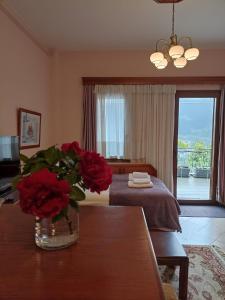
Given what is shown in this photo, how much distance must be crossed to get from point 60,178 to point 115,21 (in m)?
3.19

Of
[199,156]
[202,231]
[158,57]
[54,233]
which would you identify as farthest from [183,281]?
[199,156]

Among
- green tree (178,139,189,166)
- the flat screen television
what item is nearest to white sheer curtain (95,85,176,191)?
green tree (178,139,189,166)

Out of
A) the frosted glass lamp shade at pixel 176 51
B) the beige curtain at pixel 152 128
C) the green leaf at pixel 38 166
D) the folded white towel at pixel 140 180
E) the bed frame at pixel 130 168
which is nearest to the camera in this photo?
the green leaf at pixel 38 166

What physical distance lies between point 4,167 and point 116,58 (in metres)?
3.03

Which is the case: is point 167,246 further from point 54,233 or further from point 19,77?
point 19,77

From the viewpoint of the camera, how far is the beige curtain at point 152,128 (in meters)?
4.67

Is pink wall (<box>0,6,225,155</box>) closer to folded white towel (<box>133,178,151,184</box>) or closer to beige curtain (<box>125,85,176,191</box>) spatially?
beige curtain (<box>125,85,176,191</box>)

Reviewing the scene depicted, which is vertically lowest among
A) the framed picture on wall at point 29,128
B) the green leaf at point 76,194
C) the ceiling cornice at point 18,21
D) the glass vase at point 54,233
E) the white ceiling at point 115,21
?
the glass vase at point 54,233

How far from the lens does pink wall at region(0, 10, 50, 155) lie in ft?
10.1

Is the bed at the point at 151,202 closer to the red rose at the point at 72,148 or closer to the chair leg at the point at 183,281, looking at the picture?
the chair leg at the point at 183,281

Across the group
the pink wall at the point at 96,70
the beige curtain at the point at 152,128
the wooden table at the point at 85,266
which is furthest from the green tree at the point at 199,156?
the wooden table at the point at 85,266

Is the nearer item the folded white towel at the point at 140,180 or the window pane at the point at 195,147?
the folded white towel at the point at 140,180

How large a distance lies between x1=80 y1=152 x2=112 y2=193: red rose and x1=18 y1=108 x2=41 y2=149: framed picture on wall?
281 cm

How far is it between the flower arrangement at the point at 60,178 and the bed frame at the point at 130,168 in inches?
141
